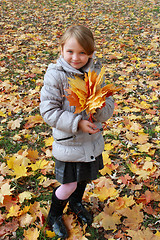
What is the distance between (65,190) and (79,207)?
19.3 inches

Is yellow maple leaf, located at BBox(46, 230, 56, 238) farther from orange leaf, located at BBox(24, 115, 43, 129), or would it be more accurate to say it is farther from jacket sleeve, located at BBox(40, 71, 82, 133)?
orange leaf, located at BBox(24, 115, 43, 129)

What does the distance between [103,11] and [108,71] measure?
436 cm

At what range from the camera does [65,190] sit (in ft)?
5.91

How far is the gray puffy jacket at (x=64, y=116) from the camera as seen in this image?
4.98ft

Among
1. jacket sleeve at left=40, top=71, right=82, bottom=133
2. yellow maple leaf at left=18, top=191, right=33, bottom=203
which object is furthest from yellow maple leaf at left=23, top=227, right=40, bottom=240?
jacket sleeve at left=40, top=71, right=82, bottom=133

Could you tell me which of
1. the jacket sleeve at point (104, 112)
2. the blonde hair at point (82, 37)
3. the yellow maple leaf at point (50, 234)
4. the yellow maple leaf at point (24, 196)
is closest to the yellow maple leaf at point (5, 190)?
the yellow maple leaf at point (24, 196)

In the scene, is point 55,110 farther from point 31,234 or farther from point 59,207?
point 31,234

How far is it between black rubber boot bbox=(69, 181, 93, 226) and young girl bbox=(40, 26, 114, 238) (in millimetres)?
296

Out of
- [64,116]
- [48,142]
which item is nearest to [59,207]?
[64,116]

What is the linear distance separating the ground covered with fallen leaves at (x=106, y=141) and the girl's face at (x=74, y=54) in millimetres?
1415

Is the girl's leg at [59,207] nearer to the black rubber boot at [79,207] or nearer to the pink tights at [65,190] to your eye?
the pink tights at [65,190]

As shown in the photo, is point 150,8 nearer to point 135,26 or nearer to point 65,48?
point 135,26

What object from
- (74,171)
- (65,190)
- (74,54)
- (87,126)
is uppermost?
(74,54)

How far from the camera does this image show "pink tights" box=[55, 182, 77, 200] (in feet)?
5.86
